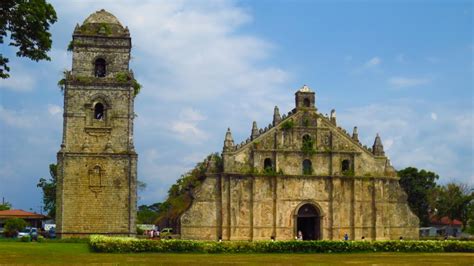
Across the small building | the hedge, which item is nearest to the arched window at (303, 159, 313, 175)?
the hedge

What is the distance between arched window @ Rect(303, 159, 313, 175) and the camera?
52062mm

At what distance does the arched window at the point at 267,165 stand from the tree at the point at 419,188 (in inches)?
1181

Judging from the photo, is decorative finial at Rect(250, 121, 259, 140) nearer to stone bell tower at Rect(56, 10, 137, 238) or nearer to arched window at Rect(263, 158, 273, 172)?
arched window at Rect(263, 158, 273, 172)

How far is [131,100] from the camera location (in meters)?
45.4

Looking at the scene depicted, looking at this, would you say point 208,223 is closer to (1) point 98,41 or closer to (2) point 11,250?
(1) point 98,41

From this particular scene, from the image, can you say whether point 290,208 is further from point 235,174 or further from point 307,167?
point 235,174

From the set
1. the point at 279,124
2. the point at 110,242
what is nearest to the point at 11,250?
the point at 110,242

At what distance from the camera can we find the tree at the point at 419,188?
76.3 meters

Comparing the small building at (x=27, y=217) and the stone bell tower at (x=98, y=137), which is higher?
the stone bell tower at (x=98, y=137)

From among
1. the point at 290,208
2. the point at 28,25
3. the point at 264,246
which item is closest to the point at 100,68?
the point at 290,208

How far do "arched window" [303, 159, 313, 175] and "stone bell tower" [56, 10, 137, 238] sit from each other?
1410cm

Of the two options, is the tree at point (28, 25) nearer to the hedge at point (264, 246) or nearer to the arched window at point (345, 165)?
the hedge at point (264, 246)

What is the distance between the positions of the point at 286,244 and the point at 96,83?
1712cm

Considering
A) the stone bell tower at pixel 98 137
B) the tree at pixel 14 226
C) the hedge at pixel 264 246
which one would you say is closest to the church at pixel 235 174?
the stone bell tower at pixel 98 137
